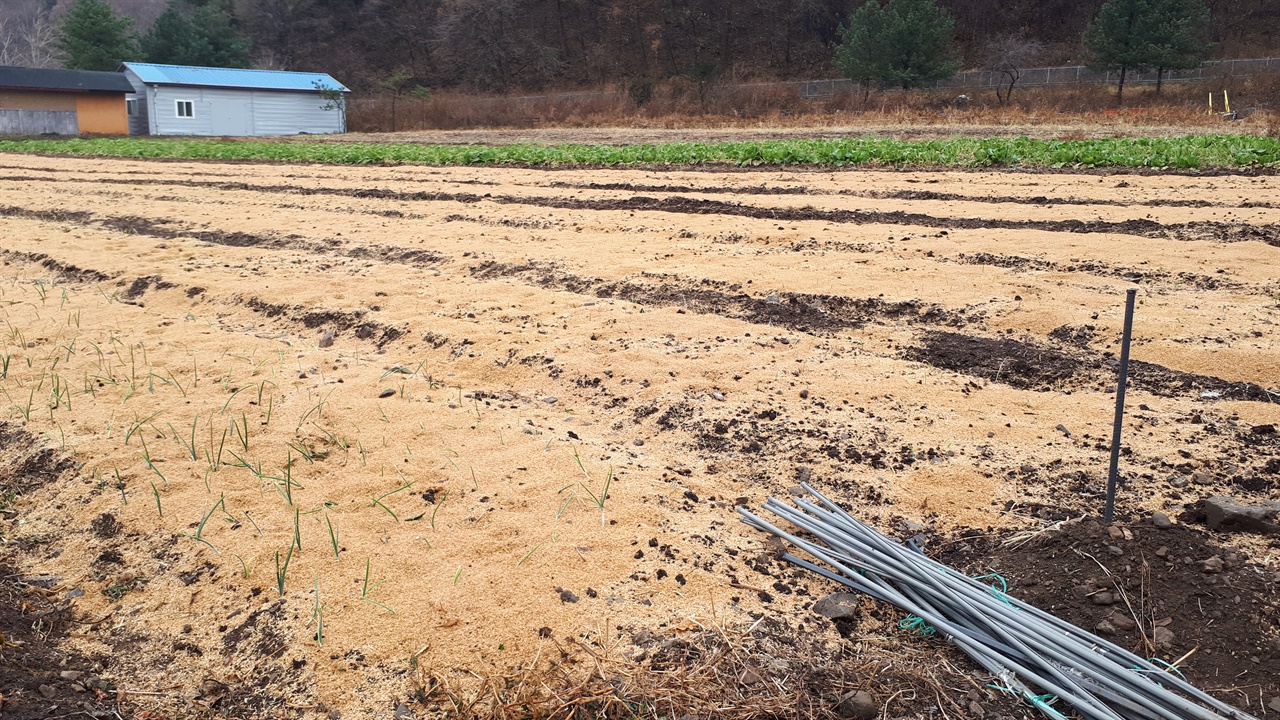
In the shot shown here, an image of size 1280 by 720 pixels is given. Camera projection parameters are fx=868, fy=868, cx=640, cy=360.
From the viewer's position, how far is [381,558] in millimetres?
3363

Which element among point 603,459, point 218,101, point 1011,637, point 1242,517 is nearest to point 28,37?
point 218,101

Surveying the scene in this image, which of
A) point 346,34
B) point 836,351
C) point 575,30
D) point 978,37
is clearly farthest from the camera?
point 346,34

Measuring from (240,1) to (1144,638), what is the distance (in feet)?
245

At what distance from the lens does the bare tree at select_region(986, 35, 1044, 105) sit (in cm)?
4341

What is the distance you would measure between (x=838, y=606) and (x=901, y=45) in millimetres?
40332

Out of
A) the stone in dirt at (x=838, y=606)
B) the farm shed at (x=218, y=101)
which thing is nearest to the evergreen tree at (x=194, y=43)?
the farm shed at (x=218, y=101)

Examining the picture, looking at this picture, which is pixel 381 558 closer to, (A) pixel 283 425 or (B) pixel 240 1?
(A) pixel 283 425

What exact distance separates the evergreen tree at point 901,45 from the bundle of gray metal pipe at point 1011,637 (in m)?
39.3

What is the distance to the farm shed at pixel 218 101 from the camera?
41.6 meters

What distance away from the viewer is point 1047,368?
17.1 ft

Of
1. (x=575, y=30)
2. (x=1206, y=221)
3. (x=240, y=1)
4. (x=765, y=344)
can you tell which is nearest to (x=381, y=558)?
(x=765, y=344)

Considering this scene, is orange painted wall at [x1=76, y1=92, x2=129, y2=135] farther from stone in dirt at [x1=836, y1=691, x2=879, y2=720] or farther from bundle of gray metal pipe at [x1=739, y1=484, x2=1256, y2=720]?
stone in dirt at [x1=836, y1=691, x2=879, y2=720]

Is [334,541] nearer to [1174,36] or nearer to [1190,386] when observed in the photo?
[1190,386]

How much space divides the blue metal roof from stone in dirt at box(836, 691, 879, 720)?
4656cm
